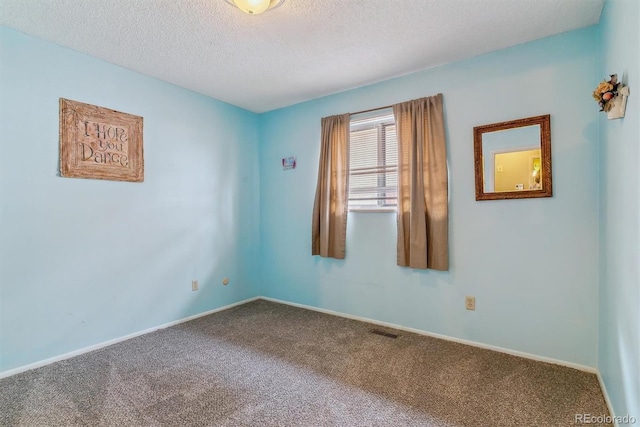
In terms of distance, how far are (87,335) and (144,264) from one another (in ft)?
2.31

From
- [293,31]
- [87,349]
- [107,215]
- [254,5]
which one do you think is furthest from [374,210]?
[87,349]

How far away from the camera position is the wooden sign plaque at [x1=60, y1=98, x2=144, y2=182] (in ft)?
7.98

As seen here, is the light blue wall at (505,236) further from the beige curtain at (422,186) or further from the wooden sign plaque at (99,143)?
the wooden sign plaque at (99,143)

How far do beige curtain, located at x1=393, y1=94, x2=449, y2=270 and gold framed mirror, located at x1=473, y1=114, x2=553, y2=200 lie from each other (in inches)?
11.7

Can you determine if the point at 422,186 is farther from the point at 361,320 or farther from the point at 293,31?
the point at 293,31

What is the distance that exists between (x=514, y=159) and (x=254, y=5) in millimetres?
2165

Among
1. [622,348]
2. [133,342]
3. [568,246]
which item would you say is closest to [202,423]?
[133,342]

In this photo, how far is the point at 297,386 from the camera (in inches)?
78.7

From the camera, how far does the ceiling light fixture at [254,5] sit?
176 centimetres

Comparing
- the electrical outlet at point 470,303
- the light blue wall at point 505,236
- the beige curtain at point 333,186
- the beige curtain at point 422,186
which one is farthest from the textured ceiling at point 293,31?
the electrical outlet at point 470,303

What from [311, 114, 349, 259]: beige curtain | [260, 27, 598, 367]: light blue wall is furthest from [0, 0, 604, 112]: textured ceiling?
[311, 114, 349, 259]: beige curtain

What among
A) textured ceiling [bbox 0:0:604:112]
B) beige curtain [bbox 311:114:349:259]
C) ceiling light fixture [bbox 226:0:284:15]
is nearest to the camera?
ceiling light fixture [bbox 226:0:284:15]

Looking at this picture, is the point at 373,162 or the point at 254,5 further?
the point at 373,162

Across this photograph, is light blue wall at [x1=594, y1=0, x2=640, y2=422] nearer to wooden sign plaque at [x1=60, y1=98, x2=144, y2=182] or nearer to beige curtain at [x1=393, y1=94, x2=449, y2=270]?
beige curtain at [x1=393, y1=94, x2=449, y2=270]
